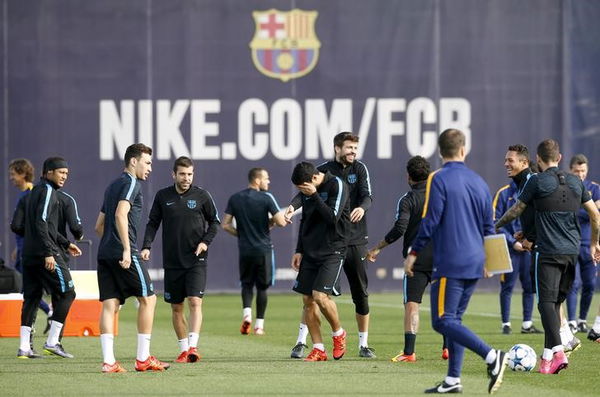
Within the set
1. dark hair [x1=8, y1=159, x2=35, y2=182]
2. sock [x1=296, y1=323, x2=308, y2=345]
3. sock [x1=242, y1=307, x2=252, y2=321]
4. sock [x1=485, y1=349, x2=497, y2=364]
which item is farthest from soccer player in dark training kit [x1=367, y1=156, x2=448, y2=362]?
dark hair [x1=8, y1=159, x2=35, y2=182]

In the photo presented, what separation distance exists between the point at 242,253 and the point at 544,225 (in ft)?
22.6

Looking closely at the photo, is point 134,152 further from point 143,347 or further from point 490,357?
point 490,357

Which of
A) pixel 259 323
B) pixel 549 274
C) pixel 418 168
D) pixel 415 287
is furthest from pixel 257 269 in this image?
pixel 549 274

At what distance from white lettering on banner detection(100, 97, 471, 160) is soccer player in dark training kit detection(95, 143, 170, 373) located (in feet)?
45.6

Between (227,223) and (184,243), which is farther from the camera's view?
(227,223)

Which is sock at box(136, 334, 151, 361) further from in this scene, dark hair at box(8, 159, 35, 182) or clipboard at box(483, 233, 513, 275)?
dark hair at box(8, 159, 35, 182)

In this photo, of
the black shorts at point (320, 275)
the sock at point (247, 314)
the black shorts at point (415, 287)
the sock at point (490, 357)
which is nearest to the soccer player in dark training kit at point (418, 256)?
the black shorts at point (415, 287)

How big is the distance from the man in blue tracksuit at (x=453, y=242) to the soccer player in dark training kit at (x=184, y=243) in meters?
3.53

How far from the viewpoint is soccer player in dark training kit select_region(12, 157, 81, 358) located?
14.0 meters

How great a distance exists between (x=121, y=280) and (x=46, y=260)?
6.66ft

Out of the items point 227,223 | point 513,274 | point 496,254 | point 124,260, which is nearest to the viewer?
point 496,254

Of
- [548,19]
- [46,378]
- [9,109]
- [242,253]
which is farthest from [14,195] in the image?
[46,378]

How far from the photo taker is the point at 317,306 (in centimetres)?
1347

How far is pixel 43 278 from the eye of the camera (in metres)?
14.3
